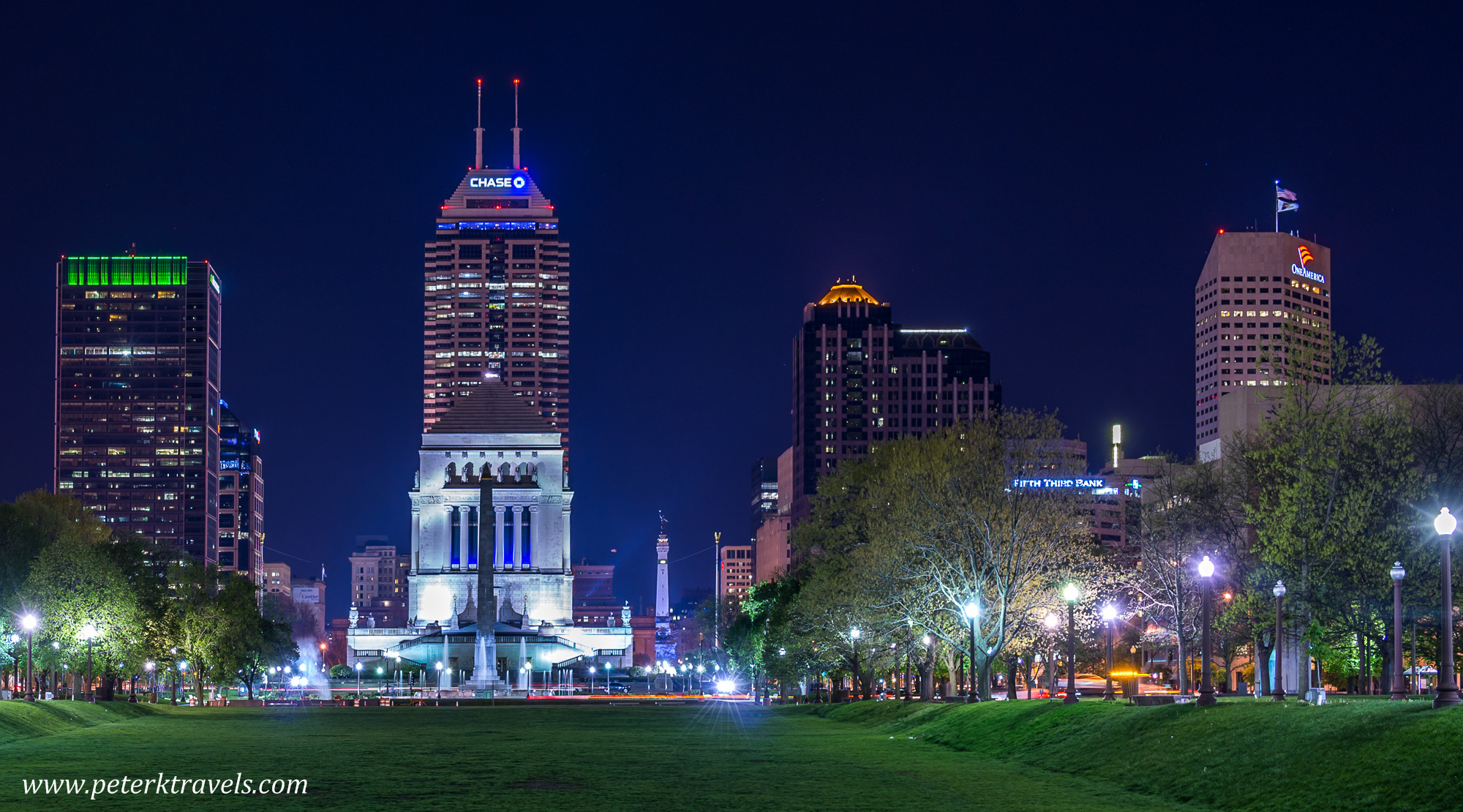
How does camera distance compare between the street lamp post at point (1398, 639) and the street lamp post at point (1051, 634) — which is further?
the street lamp post at point (1051, 634)

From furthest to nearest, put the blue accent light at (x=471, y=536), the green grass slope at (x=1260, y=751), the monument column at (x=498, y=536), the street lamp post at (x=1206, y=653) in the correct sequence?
the monument column at (x=498, y=536) → the blue accent light at (x=471, y=536) → the street lamp post at (x=1206, y=653) → the green grass slope at (x=1260, y=751)

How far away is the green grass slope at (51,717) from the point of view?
5518cm

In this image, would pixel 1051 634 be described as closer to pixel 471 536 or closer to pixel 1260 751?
pixel 1260 751

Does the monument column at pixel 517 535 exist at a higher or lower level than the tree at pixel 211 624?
higher

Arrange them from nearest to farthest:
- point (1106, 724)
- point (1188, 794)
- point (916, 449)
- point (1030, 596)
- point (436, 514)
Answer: point (1188, 794) → point (1106, 724) → point (1030, 596) → point (916, 449) → point (436, 514)

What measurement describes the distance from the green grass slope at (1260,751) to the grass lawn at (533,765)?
121cm

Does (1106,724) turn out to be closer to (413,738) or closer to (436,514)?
(413,738)

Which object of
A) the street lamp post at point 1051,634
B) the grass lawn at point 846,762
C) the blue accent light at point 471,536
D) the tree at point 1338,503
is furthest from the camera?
the blue accent light at point 471,536

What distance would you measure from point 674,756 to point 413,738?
13.9 metres

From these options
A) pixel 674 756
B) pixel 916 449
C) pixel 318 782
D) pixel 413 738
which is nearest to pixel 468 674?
pixel 916 449

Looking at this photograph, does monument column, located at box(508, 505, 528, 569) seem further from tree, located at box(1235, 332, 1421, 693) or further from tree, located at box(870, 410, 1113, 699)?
tree, located at box(1235, 332, 1421, 693)

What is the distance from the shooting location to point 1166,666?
165 meters

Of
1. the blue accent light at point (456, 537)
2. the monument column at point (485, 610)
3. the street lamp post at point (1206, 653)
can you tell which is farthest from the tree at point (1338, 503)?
the blue accent light at point (456, 537)

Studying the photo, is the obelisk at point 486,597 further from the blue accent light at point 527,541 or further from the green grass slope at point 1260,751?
the green grass slope at point 1260,751
